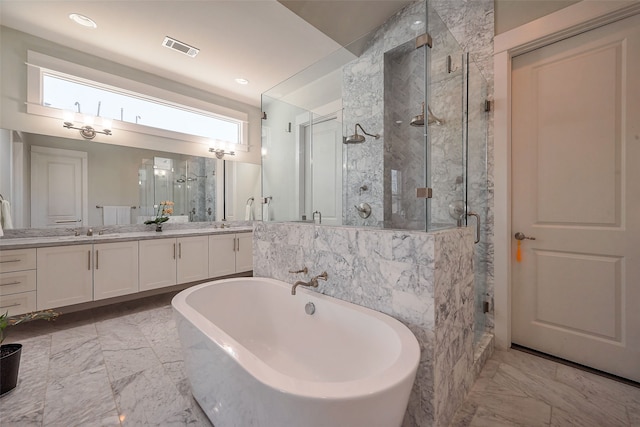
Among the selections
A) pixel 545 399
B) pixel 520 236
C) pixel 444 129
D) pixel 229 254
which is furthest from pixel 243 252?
pixel 545 399

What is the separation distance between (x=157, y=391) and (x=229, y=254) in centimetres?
218

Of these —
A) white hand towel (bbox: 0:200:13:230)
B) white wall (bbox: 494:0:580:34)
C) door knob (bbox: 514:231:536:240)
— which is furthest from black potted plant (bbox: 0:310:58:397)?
white wall (bbox: 494:0:580:34)

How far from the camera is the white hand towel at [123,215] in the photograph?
318 cm

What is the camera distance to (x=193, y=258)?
3.37 meters

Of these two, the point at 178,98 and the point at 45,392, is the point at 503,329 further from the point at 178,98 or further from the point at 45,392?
the point at 178,98

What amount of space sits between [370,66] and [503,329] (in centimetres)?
258

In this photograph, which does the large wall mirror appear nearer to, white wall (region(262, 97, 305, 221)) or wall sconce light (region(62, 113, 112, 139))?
wall sconce light (region(62, 113, 112, 139))

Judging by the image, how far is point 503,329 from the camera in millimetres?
2092

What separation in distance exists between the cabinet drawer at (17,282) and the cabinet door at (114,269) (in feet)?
1.40

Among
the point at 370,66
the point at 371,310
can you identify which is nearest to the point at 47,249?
the point at 371,310

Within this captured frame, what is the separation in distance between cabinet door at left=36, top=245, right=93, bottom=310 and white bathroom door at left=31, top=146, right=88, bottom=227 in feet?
1.81

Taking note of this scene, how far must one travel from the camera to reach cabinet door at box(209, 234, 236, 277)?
356 centimetres

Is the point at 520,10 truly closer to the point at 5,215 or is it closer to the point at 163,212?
the point at 163,212

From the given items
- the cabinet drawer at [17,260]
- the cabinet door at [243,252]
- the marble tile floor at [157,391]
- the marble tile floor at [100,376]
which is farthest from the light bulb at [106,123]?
the marble tile floor at [157,391]
